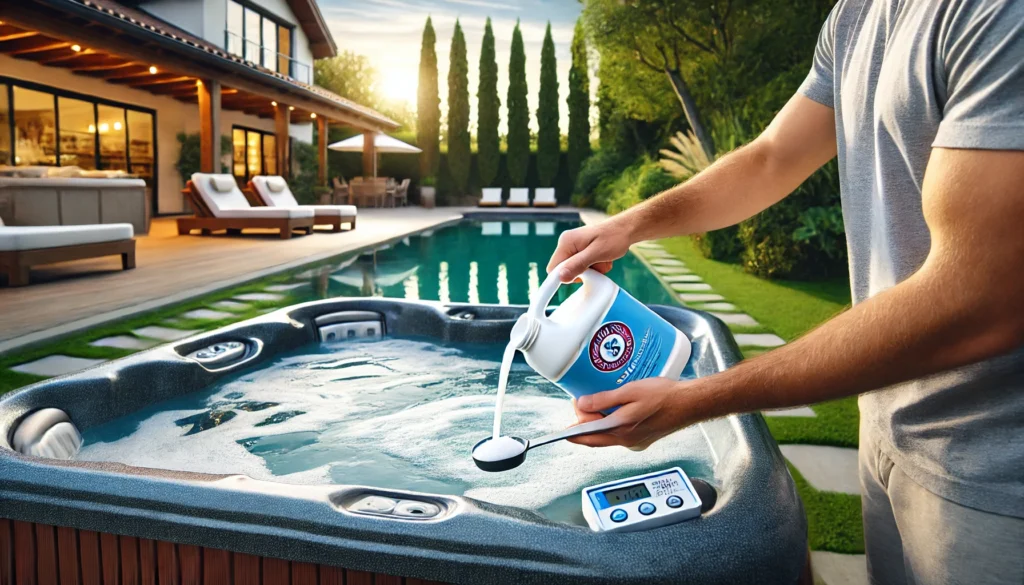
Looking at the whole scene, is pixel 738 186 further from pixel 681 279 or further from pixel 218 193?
pixel 218 193

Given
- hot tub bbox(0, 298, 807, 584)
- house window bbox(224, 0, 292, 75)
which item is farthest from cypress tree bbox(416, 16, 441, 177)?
hot tub bbox(0, 298, 807, 584)

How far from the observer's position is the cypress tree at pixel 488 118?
23.1 meters

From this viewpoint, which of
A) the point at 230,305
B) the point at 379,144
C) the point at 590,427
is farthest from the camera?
the point at 379,144

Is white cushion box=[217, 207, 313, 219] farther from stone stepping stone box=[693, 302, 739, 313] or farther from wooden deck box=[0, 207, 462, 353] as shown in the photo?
stone stepping stone box=[693, 302, 739, 313]

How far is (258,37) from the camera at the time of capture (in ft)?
56.1

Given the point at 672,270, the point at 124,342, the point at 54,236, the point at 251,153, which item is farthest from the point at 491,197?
the point at 124,342

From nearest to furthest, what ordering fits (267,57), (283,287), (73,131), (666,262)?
(283,287)
(666,262)
(73,131)
(267,57)

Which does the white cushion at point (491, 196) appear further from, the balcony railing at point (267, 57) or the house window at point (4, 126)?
the house window at point (4, 126)

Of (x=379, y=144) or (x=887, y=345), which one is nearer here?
(x=887, y=345)

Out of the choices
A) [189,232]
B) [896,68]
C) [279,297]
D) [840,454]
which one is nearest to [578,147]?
[189,232]

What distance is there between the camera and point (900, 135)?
0.90 meters

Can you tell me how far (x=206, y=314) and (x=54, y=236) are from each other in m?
2.04

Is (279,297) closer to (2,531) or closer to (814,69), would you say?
(2,531)

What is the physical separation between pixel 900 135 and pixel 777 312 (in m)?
4.39
